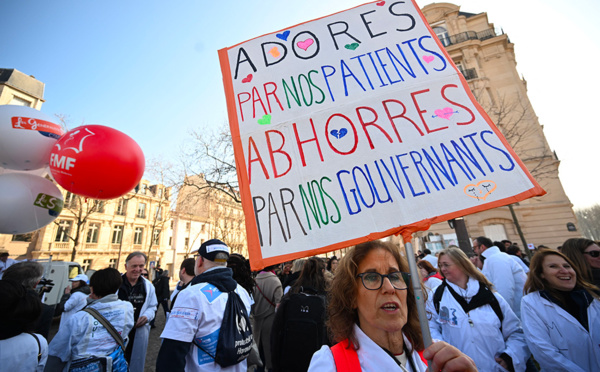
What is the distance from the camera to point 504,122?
18922mm

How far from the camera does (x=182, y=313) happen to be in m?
2.15

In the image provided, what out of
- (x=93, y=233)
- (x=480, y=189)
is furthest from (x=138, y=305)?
(x=93, y=233)

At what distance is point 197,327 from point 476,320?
8.39ft

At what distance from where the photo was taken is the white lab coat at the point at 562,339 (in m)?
2.28

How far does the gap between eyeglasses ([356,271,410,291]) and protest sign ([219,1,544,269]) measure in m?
0.29

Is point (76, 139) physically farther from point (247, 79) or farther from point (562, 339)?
point (562, 339)

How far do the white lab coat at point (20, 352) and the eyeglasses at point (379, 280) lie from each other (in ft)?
9.14

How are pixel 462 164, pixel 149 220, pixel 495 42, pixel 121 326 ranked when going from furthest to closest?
pixel 149 220, pixel 495 42, pixel 121 326, pixel 462 164

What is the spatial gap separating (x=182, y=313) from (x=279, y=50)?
2.28m

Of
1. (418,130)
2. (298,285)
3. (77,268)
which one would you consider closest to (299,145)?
(418,130)

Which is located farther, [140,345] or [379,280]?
[140,345]

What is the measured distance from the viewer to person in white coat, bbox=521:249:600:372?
2.29 meters

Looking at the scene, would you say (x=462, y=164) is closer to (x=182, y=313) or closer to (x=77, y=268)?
(x=182, y=313)

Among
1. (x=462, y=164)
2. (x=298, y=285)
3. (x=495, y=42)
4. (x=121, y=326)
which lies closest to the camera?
(x=462, y=164)
